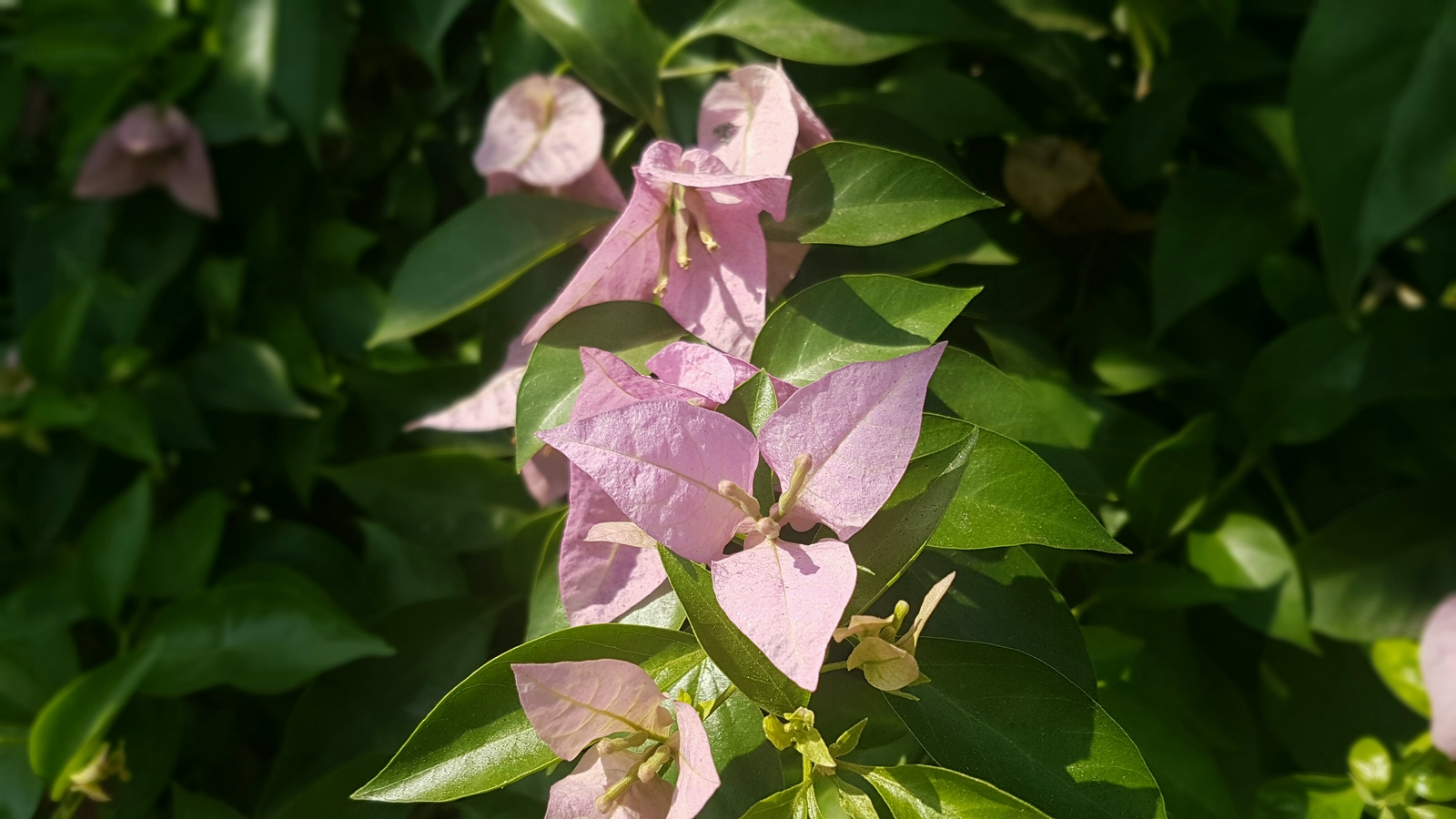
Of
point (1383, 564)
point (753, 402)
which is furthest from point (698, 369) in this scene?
point (1383, 564)

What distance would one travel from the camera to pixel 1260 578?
0.52m

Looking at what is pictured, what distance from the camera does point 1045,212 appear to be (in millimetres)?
583

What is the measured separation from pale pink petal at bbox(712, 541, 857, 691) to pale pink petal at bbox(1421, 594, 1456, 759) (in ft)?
1.17

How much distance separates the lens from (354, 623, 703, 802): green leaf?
Result: 32cm

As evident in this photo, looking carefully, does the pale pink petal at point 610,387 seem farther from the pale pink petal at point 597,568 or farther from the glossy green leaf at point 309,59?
the glossy green leaf at point 309,59

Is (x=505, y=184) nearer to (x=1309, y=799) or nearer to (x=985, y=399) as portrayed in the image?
(x=985, y=399)

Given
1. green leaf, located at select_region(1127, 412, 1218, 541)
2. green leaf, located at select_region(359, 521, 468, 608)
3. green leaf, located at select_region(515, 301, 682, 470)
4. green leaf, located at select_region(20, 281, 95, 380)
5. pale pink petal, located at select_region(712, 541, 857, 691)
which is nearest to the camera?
pale pink petal, located at select_region(712, 541, 857, 691)

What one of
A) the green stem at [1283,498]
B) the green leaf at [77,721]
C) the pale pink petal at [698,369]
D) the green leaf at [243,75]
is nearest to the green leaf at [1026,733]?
the pale pink petal at [698,369]

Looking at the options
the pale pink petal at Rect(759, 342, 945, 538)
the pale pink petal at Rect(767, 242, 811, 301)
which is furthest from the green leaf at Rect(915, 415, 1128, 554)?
the pale pink petal at Rect(767, 242, 811, 301)

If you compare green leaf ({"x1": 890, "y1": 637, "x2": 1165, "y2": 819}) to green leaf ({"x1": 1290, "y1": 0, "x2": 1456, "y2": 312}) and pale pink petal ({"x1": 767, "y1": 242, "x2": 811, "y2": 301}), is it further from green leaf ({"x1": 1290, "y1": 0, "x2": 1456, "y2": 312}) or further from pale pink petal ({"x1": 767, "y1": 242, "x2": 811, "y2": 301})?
green leaf ({"x1": 1290, "y1": 0, "x2": 1456, "y2": 312})

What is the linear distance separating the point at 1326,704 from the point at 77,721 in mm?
681

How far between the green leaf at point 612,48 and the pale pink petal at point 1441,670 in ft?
1.59

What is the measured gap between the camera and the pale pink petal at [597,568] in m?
Result: 0.37

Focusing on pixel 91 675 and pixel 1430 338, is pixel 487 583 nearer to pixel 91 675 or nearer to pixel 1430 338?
pixel 91 675
